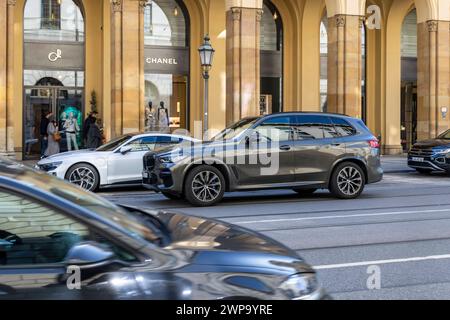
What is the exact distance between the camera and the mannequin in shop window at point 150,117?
23858 mm

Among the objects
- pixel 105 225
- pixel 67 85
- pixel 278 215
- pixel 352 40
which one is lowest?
pixel 278 215

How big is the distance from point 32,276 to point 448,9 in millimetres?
25348

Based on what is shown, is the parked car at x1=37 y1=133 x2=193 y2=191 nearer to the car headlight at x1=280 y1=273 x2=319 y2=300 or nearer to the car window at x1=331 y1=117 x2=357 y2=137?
the car window at x1=331 y1=117 x2=357 y2=137

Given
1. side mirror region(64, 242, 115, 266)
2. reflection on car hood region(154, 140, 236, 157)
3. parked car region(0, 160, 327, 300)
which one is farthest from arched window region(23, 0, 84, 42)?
side mirror region(64, 242, 115, 266)

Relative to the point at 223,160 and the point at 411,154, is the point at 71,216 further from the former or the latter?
the point at 411,154

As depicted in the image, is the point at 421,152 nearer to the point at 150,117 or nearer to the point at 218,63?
the point at 218,63

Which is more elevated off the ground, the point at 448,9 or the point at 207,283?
the point at 448,9

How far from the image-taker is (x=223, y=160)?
11023 millimetres

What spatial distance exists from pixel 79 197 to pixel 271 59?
23.9 meters

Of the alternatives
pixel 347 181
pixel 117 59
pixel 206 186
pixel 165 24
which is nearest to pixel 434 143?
pixel 347 181

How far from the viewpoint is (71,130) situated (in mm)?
22797

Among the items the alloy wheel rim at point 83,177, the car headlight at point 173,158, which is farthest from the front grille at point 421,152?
the alloy wheel rim at point 83,177

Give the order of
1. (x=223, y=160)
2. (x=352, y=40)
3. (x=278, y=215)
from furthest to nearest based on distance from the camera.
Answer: (x=352, y=40) → (x=223, y=160) → (x=278, y=215)

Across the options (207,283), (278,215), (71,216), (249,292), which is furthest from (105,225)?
(278,215)
